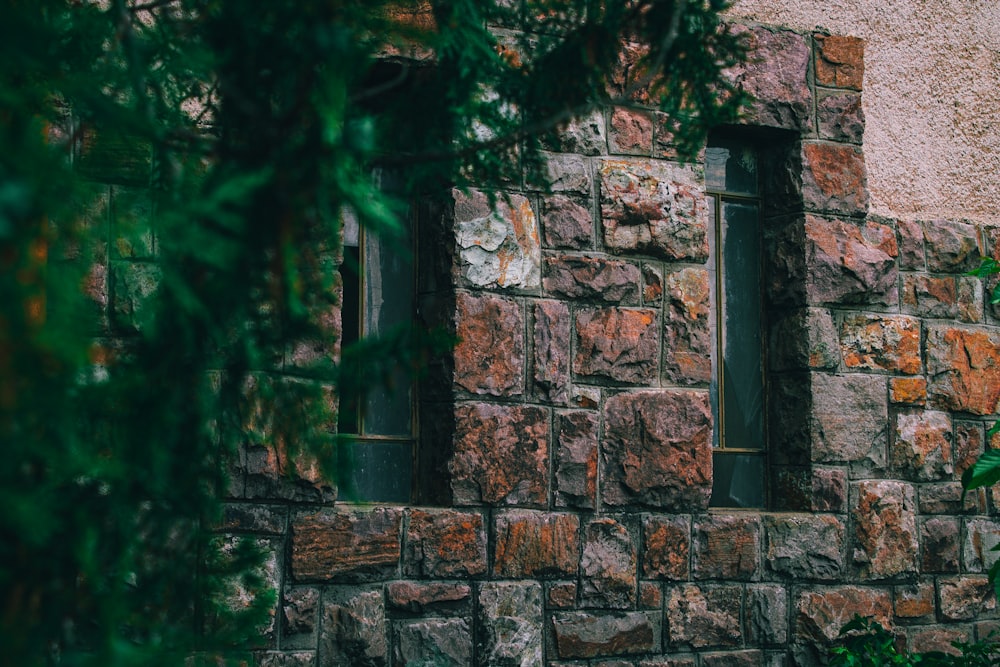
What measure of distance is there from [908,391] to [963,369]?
33 cm

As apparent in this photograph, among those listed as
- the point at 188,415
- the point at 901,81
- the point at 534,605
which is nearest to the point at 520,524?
the point at 534,605

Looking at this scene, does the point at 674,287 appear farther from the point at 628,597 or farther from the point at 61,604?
the point at 61,604

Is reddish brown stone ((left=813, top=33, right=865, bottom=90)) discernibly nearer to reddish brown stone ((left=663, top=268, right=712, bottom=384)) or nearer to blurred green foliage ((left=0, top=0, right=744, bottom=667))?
reddish brown stone ((left=663, top=268, right=712, bottom=384))

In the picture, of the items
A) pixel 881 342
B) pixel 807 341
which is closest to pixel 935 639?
pixel 881 342

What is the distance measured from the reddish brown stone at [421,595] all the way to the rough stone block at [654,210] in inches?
50.8

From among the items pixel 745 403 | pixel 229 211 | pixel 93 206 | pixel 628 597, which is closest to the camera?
pixel 229 211

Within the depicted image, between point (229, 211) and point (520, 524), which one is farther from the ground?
A: point (229, 211)

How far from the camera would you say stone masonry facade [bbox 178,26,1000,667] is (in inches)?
143

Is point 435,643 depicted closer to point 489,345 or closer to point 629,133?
point 489,345

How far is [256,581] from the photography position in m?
2.11

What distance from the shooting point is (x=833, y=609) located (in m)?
4.29

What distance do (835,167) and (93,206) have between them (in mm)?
2775

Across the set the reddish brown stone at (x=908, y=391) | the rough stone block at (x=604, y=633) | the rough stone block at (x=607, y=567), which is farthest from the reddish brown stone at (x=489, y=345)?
the reddish brown stone at (x=908, y=391)

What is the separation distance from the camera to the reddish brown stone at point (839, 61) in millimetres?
4527
